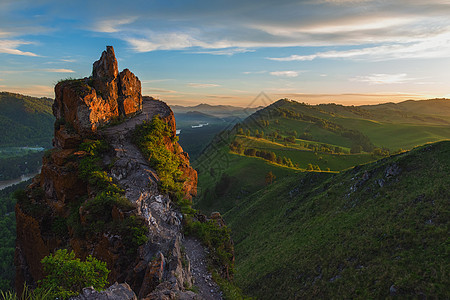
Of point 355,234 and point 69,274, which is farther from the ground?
point 69,274

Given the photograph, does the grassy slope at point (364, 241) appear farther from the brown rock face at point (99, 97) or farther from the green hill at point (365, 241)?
the brown rock face at point (99, 97)

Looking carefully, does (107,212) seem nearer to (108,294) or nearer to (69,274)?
(69,274)

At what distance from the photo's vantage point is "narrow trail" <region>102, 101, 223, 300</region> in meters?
17.0

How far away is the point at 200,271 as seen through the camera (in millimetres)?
17609

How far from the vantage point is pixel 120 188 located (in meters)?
19.8

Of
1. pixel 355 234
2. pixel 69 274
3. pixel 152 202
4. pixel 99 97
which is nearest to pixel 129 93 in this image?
pixel 99 97

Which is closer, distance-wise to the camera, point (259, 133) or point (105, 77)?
point (105, 77)

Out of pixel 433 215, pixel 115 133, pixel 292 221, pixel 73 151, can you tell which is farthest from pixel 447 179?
pixel 73 151

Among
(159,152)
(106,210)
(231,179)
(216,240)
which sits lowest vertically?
(231,179)

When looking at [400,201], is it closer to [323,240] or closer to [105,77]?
[323,240]

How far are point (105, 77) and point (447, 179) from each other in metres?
46.5

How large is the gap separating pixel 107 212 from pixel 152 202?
3.51m

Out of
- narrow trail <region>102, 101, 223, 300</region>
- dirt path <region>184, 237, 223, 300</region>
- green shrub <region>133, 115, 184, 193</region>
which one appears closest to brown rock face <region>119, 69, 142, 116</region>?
green shrub <region>133, 115, 184, 193</region>

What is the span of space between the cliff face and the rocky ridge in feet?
0.20
